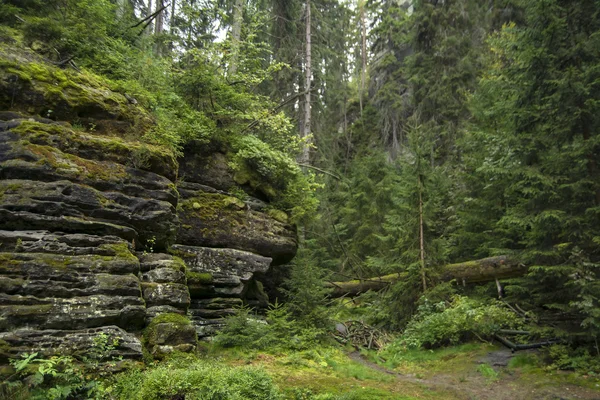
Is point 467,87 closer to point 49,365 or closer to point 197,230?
point 197,230

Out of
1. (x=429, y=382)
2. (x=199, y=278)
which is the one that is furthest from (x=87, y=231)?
(x=429, y=382)

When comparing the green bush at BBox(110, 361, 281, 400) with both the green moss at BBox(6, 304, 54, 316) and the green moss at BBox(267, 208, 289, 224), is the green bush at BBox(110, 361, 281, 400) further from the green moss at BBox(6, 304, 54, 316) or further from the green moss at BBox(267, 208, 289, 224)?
the green moss at BBox(267, 208, 289, 224)

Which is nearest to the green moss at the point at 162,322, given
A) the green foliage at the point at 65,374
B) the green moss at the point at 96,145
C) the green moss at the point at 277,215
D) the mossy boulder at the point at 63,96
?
the green foliage at the point at 65,374

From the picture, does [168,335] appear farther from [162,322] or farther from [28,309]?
[28,309]

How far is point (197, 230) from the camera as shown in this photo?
10453 millimetres

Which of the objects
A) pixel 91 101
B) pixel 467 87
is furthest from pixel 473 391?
pixel 467 87

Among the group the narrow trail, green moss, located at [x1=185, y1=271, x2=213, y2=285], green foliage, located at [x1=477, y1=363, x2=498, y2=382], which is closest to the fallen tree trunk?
the narrow trail

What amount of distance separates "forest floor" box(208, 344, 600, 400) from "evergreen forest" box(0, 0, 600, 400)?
6 centimetres

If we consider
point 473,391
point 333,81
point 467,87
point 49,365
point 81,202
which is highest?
point 333,81

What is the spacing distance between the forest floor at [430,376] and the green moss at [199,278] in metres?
2.08

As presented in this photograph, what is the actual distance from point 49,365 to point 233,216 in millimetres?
6736

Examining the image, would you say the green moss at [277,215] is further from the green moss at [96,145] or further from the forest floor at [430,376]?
the forest floor at [430,376]

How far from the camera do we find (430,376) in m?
8.84

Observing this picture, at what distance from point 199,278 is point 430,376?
20.4ft
